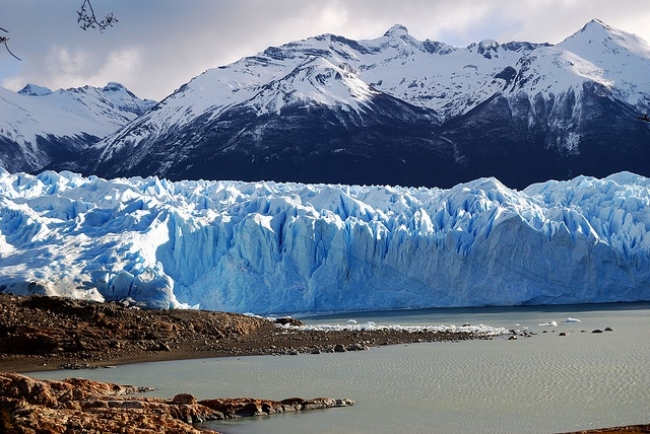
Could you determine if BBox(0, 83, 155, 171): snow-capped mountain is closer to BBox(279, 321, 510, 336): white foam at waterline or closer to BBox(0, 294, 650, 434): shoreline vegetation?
BBox(279, 321, 510, 336): white foam at waterline


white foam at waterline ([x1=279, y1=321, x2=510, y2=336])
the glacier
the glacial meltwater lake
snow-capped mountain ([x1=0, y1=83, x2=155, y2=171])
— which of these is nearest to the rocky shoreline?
white foam at waterline ([x1=279, y1=321, x2=510, y2=336])

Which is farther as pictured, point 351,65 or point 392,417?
point 351,65

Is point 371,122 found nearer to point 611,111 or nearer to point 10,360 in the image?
point 611,111

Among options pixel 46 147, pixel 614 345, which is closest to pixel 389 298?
pixel 614 345

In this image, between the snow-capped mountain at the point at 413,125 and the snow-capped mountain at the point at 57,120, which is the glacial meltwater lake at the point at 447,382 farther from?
the snow-capped mountain at the point at 57,120

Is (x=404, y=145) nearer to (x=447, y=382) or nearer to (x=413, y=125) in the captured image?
(x=413, y=125)

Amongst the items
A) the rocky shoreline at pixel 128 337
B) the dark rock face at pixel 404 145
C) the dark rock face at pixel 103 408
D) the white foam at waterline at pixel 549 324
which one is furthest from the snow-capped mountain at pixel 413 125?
the dark rock face at pixel 103 408

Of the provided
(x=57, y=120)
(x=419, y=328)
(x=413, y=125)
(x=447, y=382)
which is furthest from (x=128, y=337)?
(x=57, y=120)
